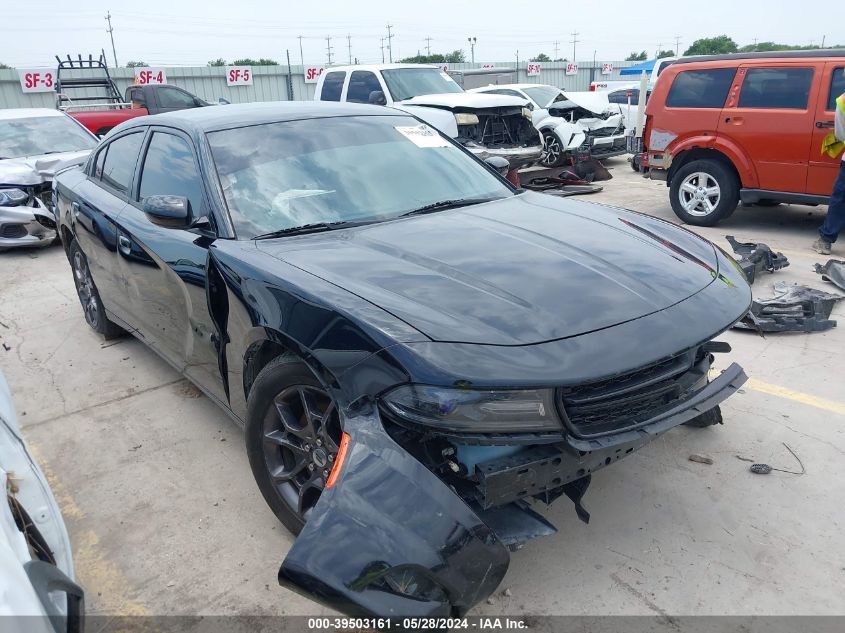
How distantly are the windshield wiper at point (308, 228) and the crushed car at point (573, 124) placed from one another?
835 centimetres

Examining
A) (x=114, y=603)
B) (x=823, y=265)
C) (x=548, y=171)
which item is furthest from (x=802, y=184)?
(x=114, y=603)

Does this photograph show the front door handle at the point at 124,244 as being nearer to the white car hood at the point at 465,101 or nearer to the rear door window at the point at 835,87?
the rear door window at the point at 835,87

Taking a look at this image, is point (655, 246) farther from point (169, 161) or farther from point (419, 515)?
point (169, 161)

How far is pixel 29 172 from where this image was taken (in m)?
8.02

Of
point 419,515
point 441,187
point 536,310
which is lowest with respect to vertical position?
point 419,515

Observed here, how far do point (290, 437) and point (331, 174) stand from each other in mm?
1322

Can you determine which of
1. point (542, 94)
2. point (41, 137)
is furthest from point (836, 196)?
point (41, 137)

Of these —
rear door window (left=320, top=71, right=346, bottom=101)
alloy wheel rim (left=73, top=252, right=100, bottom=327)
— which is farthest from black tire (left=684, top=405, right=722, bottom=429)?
rear door window (left=320, top=71, right=346, bottom=101)

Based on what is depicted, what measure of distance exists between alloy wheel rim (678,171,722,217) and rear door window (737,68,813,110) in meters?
0.88

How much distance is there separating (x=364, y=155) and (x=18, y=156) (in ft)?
23.5

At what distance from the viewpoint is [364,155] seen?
341cm

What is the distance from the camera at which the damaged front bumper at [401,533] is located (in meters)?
1.76

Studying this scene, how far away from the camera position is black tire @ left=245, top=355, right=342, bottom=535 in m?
2.40

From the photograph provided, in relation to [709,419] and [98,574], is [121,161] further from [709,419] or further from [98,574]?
[709,419]
